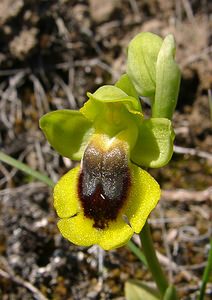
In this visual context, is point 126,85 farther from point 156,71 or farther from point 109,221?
point 109,221

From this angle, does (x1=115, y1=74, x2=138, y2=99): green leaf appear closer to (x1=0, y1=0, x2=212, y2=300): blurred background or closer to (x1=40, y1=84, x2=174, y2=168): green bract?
(x1=40, y1=84, x2=174, y2=168): green bract

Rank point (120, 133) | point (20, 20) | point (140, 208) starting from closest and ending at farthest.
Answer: point (140, 208)
point (120, 133)
point (20, 20)

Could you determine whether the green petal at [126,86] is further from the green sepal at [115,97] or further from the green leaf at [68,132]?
the green leaf at [68,132]

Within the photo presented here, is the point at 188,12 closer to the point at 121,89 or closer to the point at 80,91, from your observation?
the point at 80,91

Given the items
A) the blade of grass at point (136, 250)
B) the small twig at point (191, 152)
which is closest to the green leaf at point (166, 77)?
the blade of grass at point (136, 250)

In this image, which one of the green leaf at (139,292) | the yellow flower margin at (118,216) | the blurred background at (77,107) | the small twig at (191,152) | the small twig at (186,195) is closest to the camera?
the yellow flower margin at (118,216)

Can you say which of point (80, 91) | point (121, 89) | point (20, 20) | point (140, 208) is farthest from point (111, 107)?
point (20, 20)

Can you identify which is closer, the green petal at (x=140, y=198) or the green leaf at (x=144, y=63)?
the green petal at (x=140, y=198)
